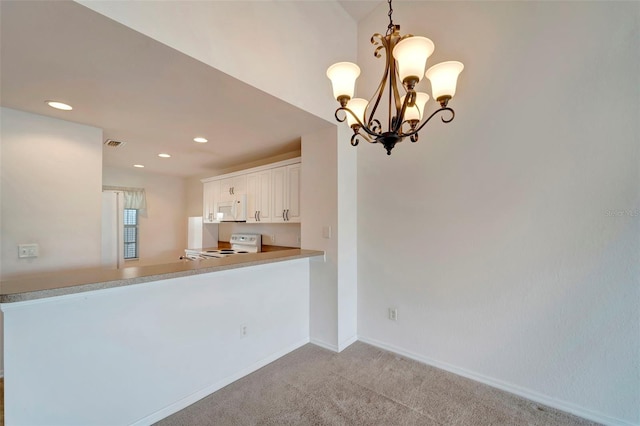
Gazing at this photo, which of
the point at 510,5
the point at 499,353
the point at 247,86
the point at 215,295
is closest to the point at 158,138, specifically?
the point at 247,86

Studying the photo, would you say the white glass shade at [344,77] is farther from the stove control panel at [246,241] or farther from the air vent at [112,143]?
the stove control panel at [246,241]

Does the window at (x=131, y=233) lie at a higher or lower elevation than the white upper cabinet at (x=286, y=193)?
lower

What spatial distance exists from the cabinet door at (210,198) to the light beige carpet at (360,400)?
3103 mm

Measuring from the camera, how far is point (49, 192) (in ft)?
7.88

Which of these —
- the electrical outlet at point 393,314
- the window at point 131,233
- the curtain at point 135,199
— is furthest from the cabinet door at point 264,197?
the window at point 131,233

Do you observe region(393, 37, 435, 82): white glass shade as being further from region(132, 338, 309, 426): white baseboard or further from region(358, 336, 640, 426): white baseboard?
region(132, 338, 309, 426): white baseboard

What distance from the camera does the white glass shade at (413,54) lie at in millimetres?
1259

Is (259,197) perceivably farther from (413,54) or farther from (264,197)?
(413,54)

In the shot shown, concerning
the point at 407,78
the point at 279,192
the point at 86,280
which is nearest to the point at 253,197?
the point at 279,192

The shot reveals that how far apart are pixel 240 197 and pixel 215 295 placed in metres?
2.21

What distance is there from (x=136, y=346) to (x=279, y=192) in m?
2.24

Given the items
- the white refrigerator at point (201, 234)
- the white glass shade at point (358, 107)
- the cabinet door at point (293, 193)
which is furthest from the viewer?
the white refrigerator at point (201, 234)

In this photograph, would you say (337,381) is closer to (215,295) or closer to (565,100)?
(215,295)

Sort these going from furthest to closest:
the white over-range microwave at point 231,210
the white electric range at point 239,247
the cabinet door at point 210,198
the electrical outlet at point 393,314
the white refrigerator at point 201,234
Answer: the white refrigerator at point 201,234
the cabinet door at point 210,198
the white electric range at point 239,247
the white over-range microwave at point 231,210
the electrical outlet at point 393,314
